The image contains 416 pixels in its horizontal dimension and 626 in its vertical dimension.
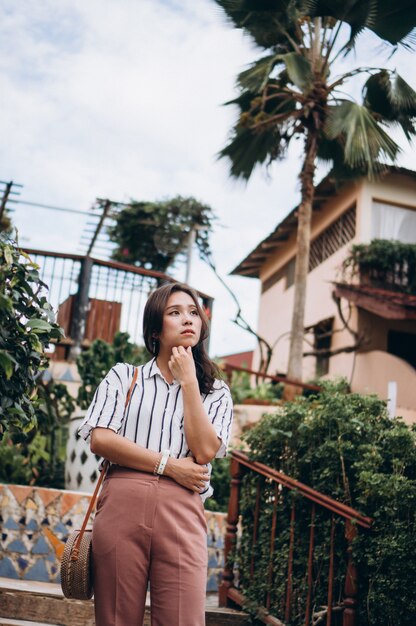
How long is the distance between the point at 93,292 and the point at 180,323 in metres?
6.67

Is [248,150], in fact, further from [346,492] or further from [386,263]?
[346,492]

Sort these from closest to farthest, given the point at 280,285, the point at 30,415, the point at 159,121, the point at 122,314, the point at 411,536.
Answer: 1. the point at 30,415
2. the point at 411,536
3. the point at 122,314
4. the point at 159,121
5. the point at 280,285

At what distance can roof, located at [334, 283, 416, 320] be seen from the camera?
1263 cm

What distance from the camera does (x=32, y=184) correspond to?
12.8 meters

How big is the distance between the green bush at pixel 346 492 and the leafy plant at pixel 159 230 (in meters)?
13.4

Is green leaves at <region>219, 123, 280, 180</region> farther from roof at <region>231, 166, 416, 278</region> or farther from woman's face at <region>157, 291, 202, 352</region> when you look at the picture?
woman's face at <region>157, 291, 202, 352</region>

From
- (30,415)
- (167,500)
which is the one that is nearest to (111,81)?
(30,415)

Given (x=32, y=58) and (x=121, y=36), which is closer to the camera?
(x=121, y=36)

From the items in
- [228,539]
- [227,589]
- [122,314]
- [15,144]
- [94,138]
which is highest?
[94,138]

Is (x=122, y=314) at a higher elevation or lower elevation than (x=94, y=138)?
lower

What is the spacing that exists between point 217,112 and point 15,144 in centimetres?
378

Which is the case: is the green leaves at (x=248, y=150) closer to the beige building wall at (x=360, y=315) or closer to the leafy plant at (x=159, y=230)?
the beige building wall at (x=360, y=315)

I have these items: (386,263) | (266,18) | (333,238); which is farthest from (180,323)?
(333,238)

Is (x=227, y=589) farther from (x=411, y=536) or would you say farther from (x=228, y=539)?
(x=411, y=536)
